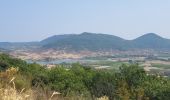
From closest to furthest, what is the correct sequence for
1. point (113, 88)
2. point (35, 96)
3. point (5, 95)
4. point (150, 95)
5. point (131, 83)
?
point (5, 95), point (35, 96), point (150, 95), point (113, 88), point (131, 83)

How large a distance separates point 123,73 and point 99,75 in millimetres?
3175

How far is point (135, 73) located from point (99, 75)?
4772 mm

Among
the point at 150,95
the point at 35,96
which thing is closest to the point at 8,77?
the point at 35,96

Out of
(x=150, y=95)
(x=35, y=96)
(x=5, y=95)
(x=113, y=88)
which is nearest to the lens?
(x=5, y=95)

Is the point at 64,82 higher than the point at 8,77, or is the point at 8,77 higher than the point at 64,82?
the point at 8,77

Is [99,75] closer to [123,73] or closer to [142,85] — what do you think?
[123,73]

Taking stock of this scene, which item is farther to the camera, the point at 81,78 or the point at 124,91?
the point at 81,78

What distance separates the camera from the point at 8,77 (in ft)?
22.7

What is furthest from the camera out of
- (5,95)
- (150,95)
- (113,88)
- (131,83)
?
(131,83)

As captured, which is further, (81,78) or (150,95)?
(81,78)

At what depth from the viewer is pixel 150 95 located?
146 ft

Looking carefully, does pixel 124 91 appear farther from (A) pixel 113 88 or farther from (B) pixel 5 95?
(B) pixel 5 95

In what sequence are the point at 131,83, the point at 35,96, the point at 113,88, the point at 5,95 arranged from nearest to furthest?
1. the point at 5,95
2. the point at 35,96
3. the point at 113,88
4. the point at 131,83

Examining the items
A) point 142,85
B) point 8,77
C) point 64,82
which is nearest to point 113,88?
A: point 142,85
